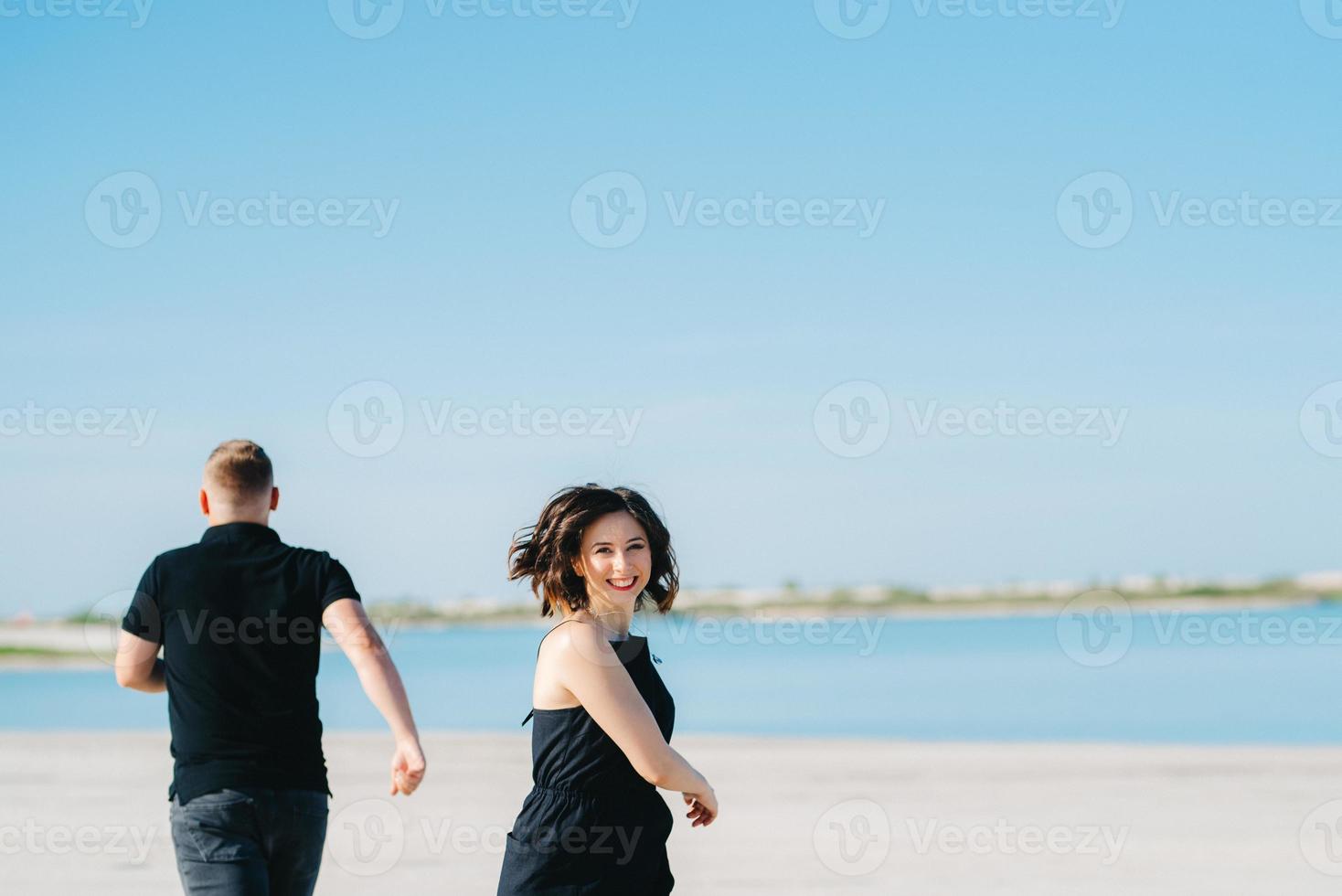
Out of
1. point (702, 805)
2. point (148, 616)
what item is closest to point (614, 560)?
point (702, 805)

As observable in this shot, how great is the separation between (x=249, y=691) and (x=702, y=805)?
1.21 metres

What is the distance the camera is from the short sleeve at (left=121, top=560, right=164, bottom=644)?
3982mm

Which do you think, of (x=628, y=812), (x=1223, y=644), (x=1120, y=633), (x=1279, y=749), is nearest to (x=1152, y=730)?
(x=1279, y=749)

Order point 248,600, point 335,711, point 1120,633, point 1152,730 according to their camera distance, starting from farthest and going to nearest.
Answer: point 1120,633 → point 335,711 → point 1152,730 → point 248,600

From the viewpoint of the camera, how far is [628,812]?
3611mm

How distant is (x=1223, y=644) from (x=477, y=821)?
53.0 m

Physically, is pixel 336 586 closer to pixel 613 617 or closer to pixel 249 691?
pixel 249 691

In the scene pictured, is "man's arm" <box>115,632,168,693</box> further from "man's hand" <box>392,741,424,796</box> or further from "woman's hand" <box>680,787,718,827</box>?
"woman's hand" <box>680,787,718,827</box>

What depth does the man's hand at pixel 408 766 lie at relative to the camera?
3.70 metres

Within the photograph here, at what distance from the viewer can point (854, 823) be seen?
930 centimetres

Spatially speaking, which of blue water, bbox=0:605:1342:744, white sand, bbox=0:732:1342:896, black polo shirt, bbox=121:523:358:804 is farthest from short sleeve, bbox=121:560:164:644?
blue water, bbox=0:605:1342:744

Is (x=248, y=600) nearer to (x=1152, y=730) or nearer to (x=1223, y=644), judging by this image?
(x=1152, y=730)

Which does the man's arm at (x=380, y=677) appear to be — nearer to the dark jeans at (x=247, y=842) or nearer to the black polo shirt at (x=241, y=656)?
the black polo shirt at (x=241, y=656)

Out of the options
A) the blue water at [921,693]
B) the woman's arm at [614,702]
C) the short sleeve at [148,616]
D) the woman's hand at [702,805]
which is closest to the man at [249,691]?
the short sleeve at [148,616]
